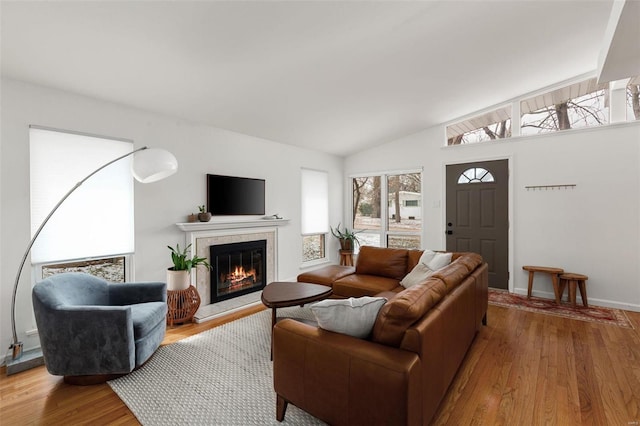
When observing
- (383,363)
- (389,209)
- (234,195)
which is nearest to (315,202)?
(389,209)

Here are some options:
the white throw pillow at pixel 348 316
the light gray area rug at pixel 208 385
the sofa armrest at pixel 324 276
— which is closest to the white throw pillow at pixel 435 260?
the sofa armrest at pixel 324 276

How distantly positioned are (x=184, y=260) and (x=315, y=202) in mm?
2812

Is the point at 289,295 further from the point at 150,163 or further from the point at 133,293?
the point at 150,163

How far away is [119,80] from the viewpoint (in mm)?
2682

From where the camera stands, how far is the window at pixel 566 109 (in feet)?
13.0

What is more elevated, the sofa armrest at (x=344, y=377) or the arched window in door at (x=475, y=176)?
the arched window in door at (x=475, y=176)

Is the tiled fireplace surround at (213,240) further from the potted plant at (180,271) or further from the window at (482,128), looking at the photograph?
the window at (482,128)

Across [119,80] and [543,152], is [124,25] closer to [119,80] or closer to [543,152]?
[119,80]

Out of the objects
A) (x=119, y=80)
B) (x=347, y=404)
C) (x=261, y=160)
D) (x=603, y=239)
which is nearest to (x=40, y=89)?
(x=119, y=80)

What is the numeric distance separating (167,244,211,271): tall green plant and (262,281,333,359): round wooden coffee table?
3.38 ft

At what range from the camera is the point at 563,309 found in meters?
3.74

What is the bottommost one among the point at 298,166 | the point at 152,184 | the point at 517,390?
the point at 517,390

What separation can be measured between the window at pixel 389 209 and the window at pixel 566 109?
6.05 ft

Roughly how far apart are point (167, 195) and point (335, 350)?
289 centimetres
